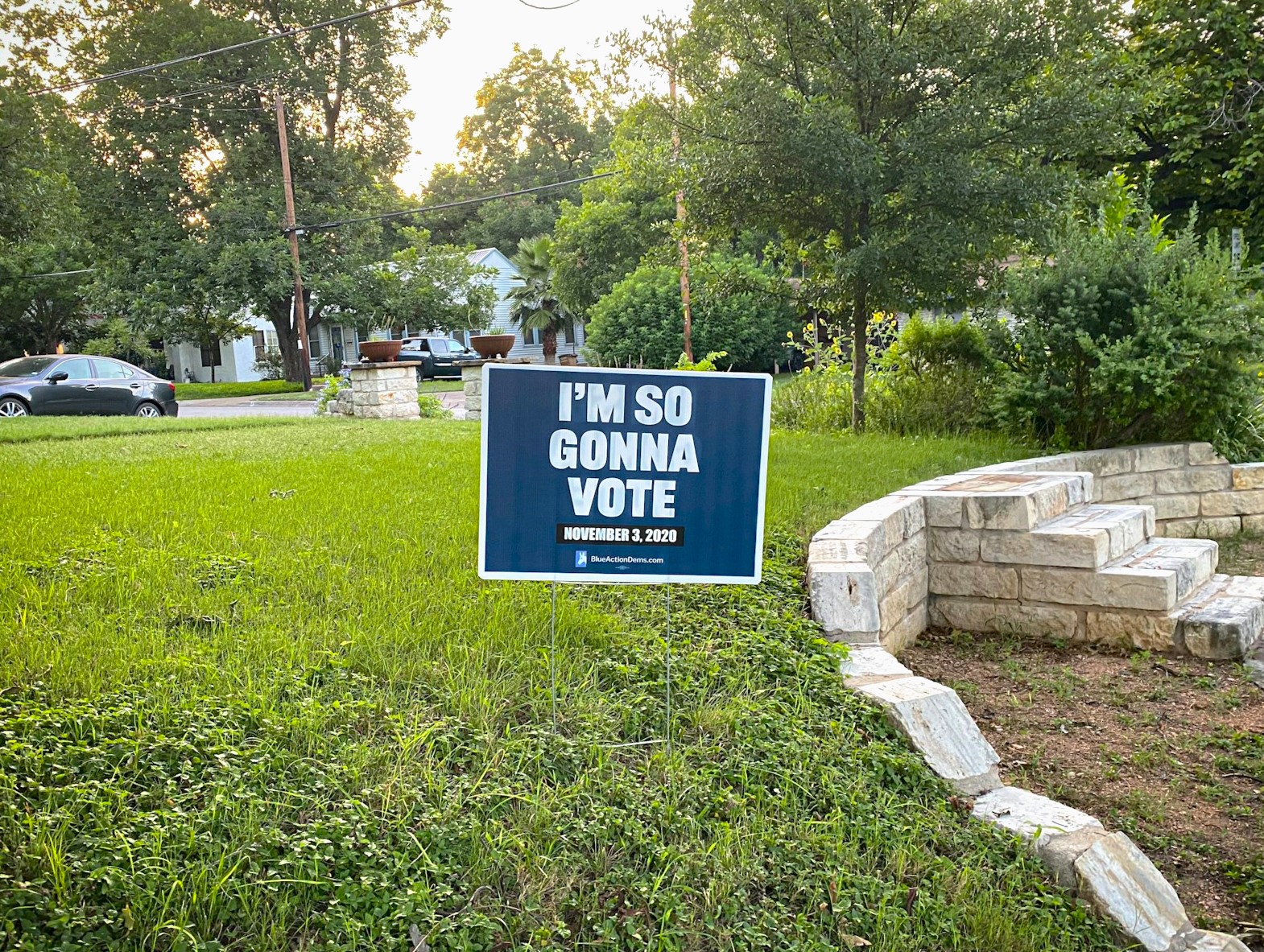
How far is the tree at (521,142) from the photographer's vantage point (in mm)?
52438

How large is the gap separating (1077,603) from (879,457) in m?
2.79

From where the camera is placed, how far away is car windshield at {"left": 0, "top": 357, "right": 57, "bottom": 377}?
17578 mm

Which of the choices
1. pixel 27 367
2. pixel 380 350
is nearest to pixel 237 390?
pixel 27 367

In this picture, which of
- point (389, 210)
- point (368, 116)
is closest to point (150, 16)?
point (368, 116)

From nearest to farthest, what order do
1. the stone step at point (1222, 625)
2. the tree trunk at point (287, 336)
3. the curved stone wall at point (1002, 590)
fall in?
the curved stone wall at point (1002, 590) → the stone step at point (1222, 625) → the tree trunk at point (287, 336)

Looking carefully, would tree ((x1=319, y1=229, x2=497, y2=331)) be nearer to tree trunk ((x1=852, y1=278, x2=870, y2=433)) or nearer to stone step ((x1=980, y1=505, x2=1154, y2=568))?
tree trunk ((x1=852, y1=278, x2=870, y2=433))

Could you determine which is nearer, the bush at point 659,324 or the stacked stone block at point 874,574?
the stacked stone block at point 874,574

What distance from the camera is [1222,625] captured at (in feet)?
17.4

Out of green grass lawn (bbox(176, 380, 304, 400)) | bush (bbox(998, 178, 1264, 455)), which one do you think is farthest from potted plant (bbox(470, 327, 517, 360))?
green grass lawn (bbox(176, 380, 304, 400))

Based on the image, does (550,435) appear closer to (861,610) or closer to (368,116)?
(861,610)

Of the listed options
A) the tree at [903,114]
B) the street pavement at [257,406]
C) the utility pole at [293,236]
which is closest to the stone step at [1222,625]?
the tree at [903,114]

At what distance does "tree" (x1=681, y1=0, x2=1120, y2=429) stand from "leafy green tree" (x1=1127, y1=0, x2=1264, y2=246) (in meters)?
6.50

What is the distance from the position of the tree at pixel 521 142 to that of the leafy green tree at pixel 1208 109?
37.7 m

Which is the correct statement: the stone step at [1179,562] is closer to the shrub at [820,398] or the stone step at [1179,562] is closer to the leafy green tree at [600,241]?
the shrub at [820,398]
